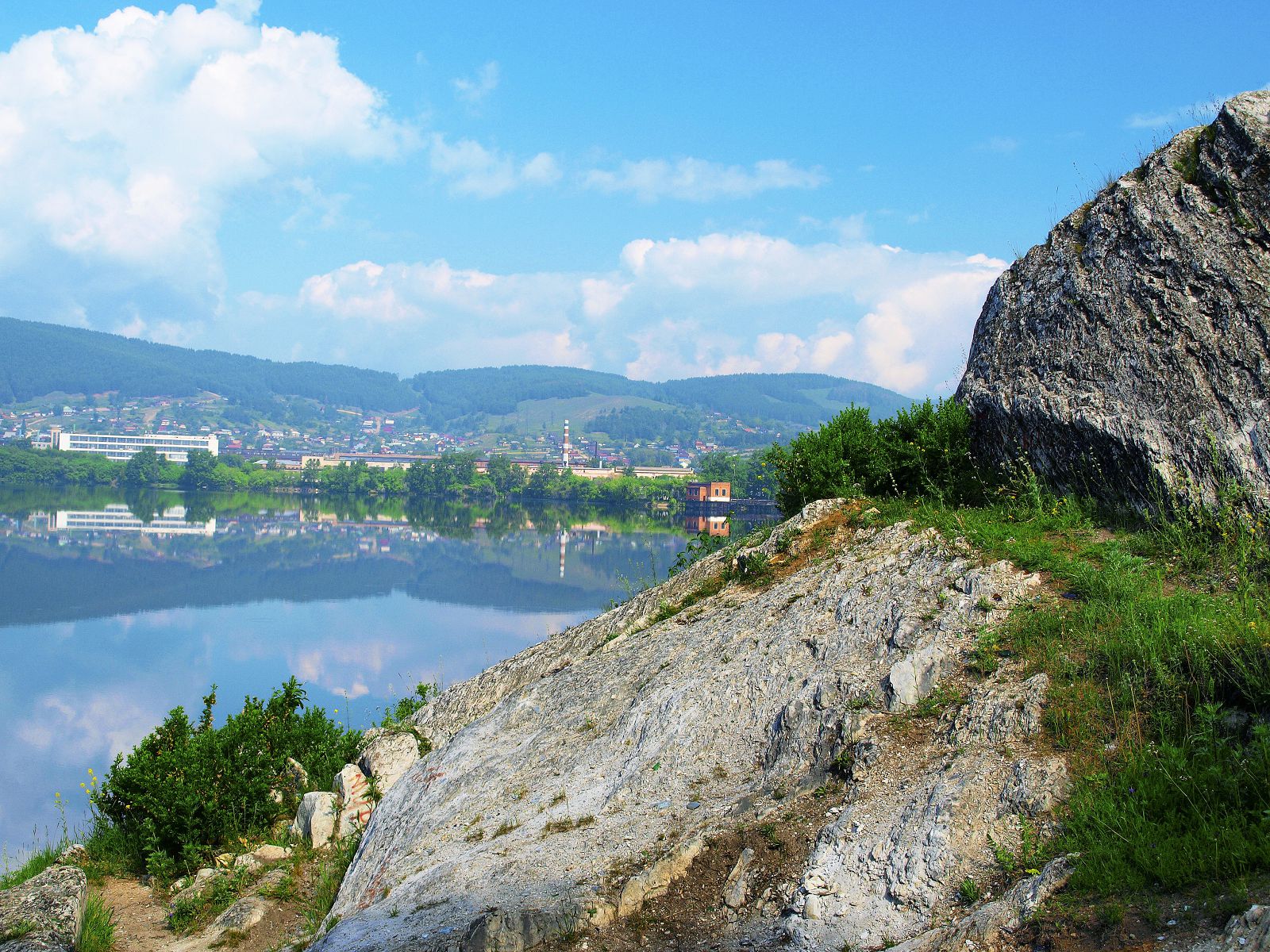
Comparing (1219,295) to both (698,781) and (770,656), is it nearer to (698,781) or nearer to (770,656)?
(770,656)

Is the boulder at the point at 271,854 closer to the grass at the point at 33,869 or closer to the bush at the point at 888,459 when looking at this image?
the grass at the point at 33,869

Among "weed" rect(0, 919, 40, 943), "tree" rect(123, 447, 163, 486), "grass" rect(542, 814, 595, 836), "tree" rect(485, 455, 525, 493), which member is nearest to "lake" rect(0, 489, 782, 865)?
"weed" rect(0, 919, 40, 943)

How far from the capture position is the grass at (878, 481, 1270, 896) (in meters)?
4.54

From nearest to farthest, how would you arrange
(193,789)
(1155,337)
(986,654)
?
1. (986,654)
2. (1155,337)
3. (193,789)

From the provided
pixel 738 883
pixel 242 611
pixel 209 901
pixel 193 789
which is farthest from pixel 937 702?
pixel 242 611

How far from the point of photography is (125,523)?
3393 inches

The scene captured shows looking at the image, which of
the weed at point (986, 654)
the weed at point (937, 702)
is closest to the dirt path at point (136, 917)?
the weed at point (937, 702)

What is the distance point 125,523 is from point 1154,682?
309 feet

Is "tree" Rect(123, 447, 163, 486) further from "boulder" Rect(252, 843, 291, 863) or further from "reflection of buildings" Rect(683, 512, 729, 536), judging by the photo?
"boulder" Rect(252, 843, 291, 863)

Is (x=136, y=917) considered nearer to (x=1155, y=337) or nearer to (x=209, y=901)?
(x=209, y=901)

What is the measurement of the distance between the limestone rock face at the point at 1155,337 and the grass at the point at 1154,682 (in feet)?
1.88

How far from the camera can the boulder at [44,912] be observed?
7195mm

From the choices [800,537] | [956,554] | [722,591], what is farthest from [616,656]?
[956,554]

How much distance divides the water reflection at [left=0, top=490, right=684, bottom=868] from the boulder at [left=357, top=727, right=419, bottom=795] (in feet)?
12.0
